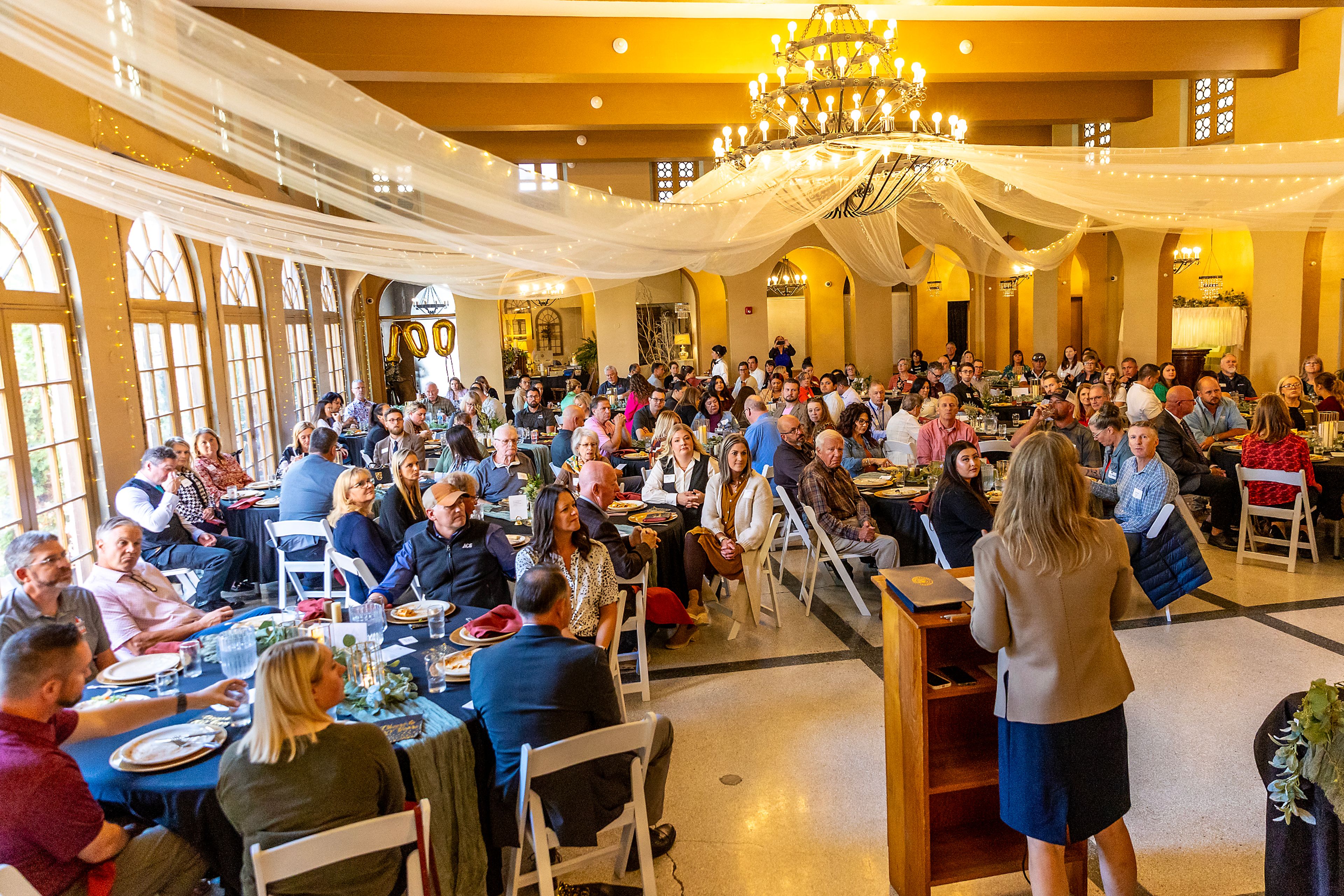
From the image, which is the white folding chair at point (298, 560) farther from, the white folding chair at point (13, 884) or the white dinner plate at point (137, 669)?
the white folding chair at point (13, 884)

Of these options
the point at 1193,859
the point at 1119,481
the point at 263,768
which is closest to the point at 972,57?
the point at 1119,481

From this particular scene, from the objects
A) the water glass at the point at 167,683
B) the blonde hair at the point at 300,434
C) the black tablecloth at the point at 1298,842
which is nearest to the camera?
the black tablecloth at the point at 1298,842

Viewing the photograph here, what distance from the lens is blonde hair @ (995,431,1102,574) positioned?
2.39 m

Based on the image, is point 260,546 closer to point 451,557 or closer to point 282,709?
point 451,557

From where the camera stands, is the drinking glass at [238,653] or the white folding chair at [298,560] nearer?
the drinking glass at [238,653]

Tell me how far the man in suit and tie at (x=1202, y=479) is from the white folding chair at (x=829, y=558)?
2966mm

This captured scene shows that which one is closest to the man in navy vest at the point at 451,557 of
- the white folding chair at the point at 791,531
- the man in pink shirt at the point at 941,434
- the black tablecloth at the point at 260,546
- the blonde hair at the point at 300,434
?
the white folding chair at the point at 791,531

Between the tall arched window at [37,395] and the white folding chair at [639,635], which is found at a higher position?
the tall arched window at [37,395]

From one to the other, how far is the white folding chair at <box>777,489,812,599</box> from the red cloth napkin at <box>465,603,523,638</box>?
292cm

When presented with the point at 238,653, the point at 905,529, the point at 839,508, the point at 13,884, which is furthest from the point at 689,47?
the point at 13,884

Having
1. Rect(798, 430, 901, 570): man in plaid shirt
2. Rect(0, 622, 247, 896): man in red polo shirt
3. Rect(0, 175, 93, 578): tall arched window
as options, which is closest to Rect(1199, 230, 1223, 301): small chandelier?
Rect(798, 430, 901, 570): man in plaid shirt

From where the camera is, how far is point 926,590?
9.21 feet

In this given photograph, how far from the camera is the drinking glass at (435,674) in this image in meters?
3.04

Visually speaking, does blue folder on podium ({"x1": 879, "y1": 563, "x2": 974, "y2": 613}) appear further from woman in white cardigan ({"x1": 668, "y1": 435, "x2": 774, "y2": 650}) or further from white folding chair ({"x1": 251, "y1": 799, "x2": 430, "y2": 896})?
woman in white cardigan ({"x1": 668, "y1": 435, "x2": 774, "y2": 650})
